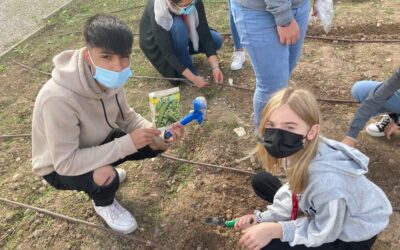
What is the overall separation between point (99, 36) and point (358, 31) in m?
3.25

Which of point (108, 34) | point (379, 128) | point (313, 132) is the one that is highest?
point (108, 34)

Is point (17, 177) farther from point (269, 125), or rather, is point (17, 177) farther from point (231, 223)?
point (269, 125)

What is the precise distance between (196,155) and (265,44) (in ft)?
3.60

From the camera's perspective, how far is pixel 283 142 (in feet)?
5.58

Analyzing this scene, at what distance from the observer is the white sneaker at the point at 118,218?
2.40 metres

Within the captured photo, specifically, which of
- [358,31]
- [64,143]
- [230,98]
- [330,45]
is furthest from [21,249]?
[358,31]

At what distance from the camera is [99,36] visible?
1884mm

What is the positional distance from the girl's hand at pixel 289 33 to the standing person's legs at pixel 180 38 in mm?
1488

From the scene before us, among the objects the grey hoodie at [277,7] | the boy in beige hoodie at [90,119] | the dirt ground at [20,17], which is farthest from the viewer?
the dirt ground at [20,17]

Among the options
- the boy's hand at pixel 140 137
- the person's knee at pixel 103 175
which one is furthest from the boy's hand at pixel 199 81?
the person's knee at pixel 103 175

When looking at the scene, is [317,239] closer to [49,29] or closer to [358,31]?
[358,31]

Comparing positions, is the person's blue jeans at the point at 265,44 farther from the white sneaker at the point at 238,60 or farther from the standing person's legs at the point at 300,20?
the white sneaker at the point at 238,60

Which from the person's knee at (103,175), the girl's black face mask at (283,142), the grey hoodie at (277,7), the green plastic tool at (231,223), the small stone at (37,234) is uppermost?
the grey hoodie at (277,7)

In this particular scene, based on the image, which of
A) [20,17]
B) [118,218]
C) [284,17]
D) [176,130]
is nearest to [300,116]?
[284,17]
